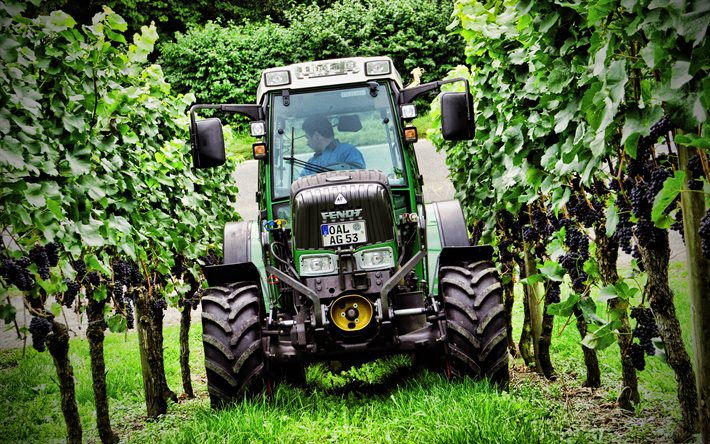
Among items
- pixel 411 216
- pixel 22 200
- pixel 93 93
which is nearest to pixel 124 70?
pixel 93 93

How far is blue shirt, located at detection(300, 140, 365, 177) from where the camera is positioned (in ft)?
19.9

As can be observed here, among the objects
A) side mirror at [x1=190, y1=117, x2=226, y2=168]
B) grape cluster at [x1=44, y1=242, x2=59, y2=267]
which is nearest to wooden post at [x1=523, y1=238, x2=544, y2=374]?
side mirror at [x1=190, y1=117, x2=226, y2=168]

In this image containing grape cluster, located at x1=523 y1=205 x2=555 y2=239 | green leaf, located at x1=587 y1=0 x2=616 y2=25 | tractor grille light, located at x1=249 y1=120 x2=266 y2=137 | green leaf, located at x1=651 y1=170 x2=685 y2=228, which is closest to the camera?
green leaf, located at x1=651 y1=170 x2=685 y2=228

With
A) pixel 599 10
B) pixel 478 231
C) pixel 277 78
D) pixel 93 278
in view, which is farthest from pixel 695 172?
pixel 478 231

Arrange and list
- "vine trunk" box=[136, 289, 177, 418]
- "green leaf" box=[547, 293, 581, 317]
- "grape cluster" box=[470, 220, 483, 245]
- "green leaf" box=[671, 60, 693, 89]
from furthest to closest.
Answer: "grape cluster" box=[470, 220, 483, 245] → "vine trunk" box=[136, 289, 177, 418] → "green leaf" box=[547, 293, 581, 317] → "green leaf" box=[671, 60, 693, 89]

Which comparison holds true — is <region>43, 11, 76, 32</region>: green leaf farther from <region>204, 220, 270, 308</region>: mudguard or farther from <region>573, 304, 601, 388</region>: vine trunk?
<region>573, 304, 601, 388</region>: vine trunk

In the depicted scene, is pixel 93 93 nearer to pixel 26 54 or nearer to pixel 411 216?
pixel 26 54

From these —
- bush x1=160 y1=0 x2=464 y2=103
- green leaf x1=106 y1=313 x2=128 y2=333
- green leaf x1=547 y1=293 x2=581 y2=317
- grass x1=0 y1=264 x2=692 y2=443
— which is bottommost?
grass x1=0 y1=264 x2=692 y2=443

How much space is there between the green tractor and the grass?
0.30 meters

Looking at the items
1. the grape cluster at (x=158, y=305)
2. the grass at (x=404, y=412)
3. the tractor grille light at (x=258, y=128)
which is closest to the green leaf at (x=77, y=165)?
the grass at (x=404, y=412)

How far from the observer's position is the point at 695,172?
97.7 inches

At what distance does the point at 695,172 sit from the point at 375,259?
3.26m

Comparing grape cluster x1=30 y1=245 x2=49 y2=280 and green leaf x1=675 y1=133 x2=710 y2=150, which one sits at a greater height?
green leaf x1=675 y1=133 x2=710 y2=150

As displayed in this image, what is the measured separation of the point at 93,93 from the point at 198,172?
391cm
